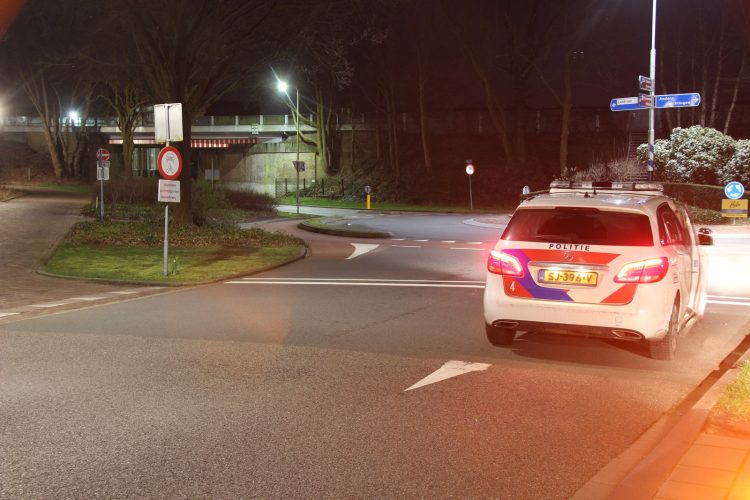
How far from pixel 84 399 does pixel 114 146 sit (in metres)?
84.0

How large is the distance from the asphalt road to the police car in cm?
48

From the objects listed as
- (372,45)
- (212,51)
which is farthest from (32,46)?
(212,51)

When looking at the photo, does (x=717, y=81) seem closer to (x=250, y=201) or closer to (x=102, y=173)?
(x=250, y=201)

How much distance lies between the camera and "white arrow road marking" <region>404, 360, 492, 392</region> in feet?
23.6

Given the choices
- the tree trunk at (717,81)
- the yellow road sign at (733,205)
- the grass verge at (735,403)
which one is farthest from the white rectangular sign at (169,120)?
the tree trunk at (717,81)

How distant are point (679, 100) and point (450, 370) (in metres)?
18.3

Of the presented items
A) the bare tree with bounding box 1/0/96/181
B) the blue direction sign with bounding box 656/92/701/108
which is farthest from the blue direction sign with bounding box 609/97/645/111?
the bare tree with bounding box 1/0/96/181

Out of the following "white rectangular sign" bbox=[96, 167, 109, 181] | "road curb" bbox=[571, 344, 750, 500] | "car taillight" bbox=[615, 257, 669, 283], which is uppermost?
"white rectangular sign" bbox=[96, 167, 109, 181]

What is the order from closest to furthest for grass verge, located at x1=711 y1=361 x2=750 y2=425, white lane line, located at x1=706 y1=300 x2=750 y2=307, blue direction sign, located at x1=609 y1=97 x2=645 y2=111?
1. grass verge, located at x1=711 y1=361 x2=750 y2=425
2. white lane line, located at x1=706 y1=300 x2=750 y2=307
3. blue direction sign, located at x1=609 y1=97 x2=645 y2=111

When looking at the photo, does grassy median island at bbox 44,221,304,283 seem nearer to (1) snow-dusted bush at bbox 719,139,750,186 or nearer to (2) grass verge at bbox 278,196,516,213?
(2) grass verge at bbox 278,196,516,213

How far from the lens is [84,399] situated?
21.5ft

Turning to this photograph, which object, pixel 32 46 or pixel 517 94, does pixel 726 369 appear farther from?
pixel 32 46

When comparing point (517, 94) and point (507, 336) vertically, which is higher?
point (517, 94)

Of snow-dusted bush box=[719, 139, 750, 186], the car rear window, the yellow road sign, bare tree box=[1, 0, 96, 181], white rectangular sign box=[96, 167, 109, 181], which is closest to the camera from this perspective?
the car rear window
